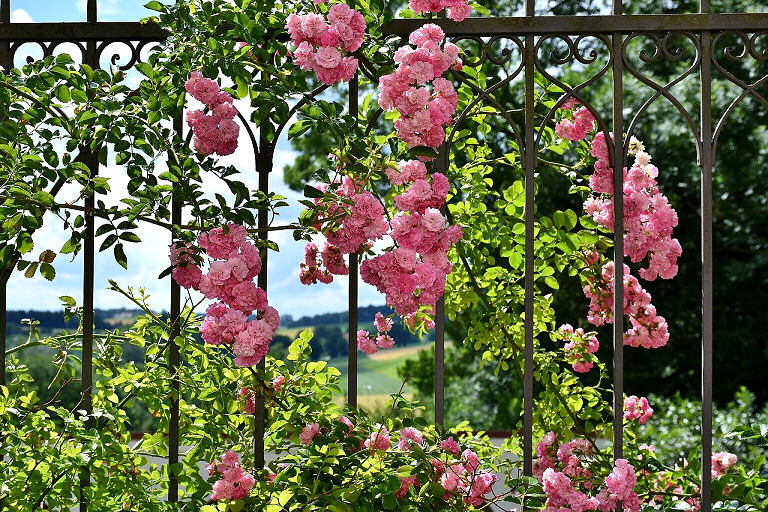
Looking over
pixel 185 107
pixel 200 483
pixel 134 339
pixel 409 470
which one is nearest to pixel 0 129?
pixel 185 107

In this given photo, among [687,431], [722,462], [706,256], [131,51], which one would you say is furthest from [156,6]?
[687,431]

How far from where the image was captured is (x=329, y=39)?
2.06 meters

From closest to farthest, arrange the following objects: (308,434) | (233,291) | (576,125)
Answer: (233,291), (308,434), (576,125)

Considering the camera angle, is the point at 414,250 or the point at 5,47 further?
the point at 5,47

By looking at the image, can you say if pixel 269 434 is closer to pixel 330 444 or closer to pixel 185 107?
pixel 330 444

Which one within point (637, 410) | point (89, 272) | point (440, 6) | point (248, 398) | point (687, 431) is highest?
point (440, 6)

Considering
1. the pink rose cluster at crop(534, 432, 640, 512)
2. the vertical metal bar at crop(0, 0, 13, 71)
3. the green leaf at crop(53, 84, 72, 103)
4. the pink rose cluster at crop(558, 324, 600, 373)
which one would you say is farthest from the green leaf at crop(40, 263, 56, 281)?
the pink rose cluster at crop(558, 324, 600, 373)

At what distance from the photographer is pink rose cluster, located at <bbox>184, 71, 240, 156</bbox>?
6.94ft

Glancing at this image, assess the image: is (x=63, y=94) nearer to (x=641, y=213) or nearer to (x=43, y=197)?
(x=43, y=197)

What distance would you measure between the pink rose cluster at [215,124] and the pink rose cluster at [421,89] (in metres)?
0.39

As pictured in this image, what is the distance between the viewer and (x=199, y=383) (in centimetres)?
224

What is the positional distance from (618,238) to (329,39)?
3.17 ft

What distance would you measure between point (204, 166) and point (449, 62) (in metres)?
0.69

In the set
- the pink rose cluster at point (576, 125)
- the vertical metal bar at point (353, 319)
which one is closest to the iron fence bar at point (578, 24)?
the vertical metal bar at point (353, 319)
